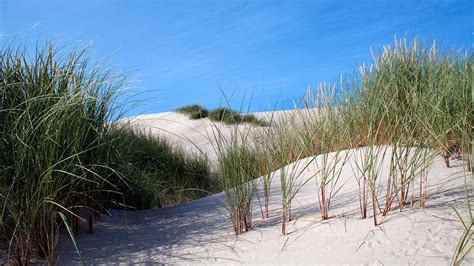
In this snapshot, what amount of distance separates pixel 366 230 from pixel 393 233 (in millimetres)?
130

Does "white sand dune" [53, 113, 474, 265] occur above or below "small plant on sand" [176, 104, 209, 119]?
below

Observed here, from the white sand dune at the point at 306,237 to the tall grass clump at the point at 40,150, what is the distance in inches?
11.4

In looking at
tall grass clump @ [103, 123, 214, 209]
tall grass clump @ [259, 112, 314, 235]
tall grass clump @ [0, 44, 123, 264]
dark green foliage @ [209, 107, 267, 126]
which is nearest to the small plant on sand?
dark green foliage @ [209, 107, 267, 126]

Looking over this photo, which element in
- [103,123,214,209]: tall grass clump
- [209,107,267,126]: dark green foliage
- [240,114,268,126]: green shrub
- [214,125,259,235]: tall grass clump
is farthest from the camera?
[209,107,267,126]: dark green foliage

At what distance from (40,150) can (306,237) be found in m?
1.40

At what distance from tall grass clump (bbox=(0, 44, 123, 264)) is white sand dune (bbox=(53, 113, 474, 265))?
29cm

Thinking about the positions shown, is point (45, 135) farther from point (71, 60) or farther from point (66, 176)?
point (71, 60)

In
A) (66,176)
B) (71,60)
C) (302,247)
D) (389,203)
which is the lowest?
(302,247)

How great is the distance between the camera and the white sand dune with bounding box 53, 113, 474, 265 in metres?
2.12

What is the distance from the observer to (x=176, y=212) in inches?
142

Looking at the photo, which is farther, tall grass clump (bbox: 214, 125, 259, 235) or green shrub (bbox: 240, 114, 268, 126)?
green shrub (bbox: 240, 114, 268, 126)

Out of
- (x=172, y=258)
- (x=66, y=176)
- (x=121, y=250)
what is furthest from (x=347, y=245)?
(x=66, y=176)

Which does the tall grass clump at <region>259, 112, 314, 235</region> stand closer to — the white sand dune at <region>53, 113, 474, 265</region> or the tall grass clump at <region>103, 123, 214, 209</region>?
the white sand dune at <region>53, 113, 474, 265</region>

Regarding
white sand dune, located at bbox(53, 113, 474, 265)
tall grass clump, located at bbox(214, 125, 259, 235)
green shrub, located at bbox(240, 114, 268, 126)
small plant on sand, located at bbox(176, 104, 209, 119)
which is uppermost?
small plant on sand, located at bbox(176, 104, 209, 119)
